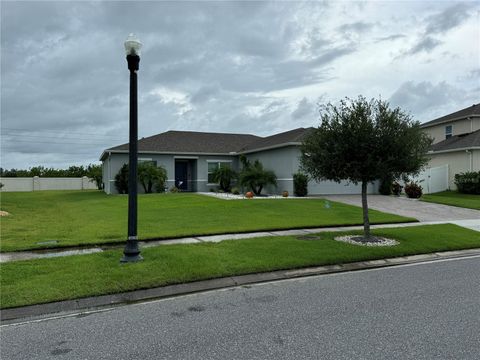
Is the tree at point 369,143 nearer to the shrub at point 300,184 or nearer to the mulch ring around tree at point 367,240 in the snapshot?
the mulch ring around tree at point 367,240

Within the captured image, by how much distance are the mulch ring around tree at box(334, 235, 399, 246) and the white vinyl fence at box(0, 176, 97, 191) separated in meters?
42.5

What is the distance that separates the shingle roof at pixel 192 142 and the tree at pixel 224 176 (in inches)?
79.0

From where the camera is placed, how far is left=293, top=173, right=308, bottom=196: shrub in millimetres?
23484

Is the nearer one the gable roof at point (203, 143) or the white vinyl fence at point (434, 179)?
the white vinyl fence at point (434, 179)

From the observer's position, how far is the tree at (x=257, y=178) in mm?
25047

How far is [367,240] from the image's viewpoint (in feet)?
34.2

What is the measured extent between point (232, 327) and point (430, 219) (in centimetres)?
1321

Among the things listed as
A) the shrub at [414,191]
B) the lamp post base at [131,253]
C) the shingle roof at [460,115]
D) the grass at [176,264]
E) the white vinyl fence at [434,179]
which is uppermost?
the shingle roof at [460,115]

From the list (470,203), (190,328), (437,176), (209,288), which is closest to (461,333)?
(190,328)

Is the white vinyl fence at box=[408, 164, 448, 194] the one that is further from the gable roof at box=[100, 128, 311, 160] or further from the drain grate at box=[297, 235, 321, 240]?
the drain grate at box=[297, 235, 321, 240]

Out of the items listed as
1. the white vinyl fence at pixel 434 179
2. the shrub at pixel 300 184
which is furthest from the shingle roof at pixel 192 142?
the white vinyl fence at pixel 434 179

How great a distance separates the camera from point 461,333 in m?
4.48

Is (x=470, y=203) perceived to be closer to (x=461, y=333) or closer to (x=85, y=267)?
(x=461, y=333)

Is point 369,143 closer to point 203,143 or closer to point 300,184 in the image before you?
point 300,184
